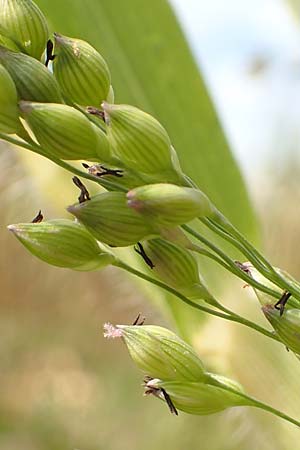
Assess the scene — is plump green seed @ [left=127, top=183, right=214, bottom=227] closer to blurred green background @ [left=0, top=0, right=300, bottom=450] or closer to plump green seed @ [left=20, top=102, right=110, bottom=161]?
plump green seed @ [left=20, top=102, right=110, bottom=161]

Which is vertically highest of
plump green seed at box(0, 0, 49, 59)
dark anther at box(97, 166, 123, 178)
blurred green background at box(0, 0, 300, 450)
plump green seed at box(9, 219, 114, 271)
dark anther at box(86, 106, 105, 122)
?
plump green seed at box(0, 0, 49, 59)

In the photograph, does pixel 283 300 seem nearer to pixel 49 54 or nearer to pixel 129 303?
pixel 49 54

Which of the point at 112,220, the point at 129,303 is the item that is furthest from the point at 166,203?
the point at 129,303

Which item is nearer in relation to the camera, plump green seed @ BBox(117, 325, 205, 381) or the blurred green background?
plump green seed @ BBox(117, 325, 205, 381)

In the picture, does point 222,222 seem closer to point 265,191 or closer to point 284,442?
A: point 284,442

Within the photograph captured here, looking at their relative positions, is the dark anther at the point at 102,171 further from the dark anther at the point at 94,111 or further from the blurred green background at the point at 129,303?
the blurred green background at the point at 129,303

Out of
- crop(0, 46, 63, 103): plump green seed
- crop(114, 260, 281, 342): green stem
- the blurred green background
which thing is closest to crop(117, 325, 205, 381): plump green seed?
crop(114, 260, 281, 342): green stem

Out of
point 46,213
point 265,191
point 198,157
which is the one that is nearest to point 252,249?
point 198,157

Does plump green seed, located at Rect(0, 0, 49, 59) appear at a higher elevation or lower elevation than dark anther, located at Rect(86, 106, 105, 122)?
higher

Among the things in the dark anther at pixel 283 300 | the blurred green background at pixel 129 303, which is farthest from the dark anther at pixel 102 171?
the blurred green background at pixel 129 303
